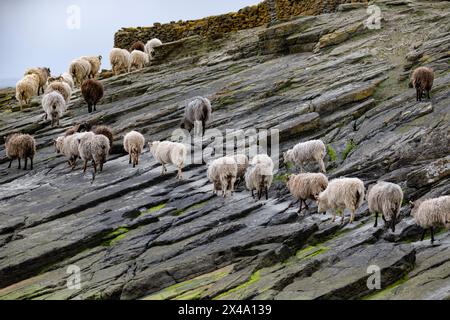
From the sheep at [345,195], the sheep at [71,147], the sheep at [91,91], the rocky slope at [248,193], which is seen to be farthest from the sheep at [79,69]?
the sheep at [345,195]

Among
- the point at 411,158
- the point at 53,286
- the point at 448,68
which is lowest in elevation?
the point at 53,286

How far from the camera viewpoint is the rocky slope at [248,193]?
1529 cm

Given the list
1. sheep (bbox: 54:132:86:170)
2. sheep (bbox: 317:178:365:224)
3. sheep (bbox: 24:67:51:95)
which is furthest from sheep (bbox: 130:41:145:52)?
sheep (bbox: 317:178:365:224)

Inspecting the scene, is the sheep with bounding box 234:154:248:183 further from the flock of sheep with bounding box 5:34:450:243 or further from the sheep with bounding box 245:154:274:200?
the sheep with bounding box 245:154:274:200

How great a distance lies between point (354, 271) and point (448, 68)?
518 inches

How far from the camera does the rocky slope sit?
1529 cm

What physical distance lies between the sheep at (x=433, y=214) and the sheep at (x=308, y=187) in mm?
2978

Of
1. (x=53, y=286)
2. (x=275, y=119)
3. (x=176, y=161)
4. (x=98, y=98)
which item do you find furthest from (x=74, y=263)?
(x=98, y=98)

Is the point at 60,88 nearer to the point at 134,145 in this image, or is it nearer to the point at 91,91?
the point at 91,91

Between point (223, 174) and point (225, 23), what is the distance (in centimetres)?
2191

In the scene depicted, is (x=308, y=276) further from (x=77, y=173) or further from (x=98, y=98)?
(x=98, y=98)

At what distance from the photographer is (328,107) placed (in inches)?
949

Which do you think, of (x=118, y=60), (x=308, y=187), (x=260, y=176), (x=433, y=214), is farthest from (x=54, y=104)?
(x=433, y=214)

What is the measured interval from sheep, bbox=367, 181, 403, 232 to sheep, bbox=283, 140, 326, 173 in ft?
12.3
